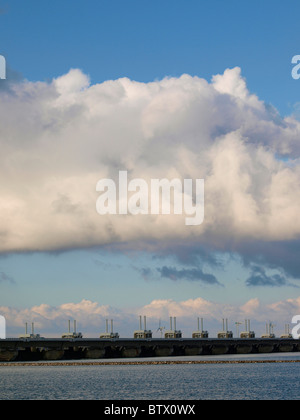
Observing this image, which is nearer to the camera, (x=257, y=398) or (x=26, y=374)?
→ (x=257, y=398)

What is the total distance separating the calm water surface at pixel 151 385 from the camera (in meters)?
124

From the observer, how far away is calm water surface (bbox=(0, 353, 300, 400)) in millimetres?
124438

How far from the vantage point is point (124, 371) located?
194 meters

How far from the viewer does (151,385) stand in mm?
143500
